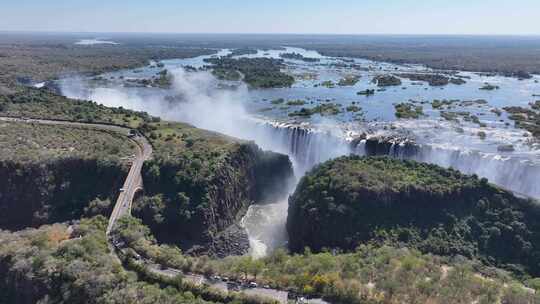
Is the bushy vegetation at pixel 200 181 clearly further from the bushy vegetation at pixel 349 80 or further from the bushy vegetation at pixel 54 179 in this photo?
the bushy vegetation at pixel 349 80

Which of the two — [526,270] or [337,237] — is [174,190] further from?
[526,270]

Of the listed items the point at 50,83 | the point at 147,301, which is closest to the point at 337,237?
the point at 147,301

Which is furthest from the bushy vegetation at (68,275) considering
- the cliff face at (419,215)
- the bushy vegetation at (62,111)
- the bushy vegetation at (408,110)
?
the bushy vegetation at (408,110)

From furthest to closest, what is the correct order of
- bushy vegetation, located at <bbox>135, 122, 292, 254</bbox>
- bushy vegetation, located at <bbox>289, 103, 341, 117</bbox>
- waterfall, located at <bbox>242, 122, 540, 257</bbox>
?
bushy vegetation, located at <bbox>289, 103, 341, 117</bbox> → waterfall, located at <bbox>242, 122, 540, 257</bbox> → bushy vegetation, located at <bbox>135, 122, 292, 254</bbox>

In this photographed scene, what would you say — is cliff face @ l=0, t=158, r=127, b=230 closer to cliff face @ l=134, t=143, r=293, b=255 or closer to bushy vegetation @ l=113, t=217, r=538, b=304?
cliff face @ l=134, t=143, r=293, b=255

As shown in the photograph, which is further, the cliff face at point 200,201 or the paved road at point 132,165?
the cliff face at point 200,201

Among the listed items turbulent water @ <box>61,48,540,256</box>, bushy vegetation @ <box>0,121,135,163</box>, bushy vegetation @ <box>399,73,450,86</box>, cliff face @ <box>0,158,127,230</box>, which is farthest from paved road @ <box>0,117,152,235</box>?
bushy vegetation @ <box>399,73,450,86</box>

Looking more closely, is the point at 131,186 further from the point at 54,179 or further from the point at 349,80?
the point at 349,80
